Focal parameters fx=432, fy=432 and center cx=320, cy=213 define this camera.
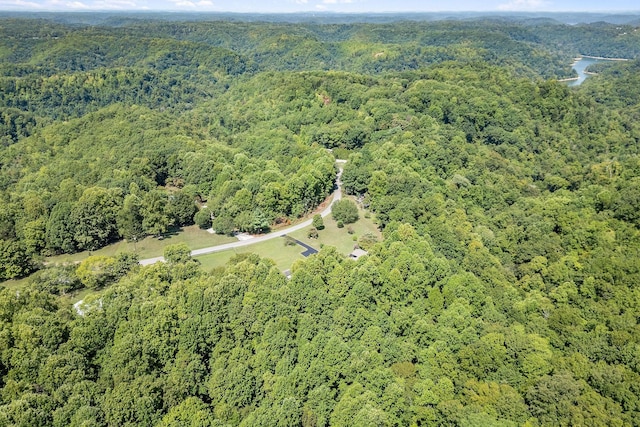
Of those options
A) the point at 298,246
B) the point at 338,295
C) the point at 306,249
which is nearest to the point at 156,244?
the point at 298,246

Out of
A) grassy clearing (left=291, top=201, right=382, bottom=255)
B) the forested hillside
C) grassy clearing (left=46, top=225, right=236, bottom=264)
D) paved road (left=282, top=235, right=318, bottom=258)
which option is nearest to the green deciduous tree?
grassy clearing (left=291, top=201, right=382, bottom=255)

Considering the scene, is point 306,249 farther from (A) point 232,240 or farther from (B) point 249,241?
(A) point 232,240

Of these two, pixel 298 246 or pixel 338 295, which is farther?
pixel 298 246

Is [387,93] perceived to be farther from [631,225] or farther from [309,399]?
[309,399]

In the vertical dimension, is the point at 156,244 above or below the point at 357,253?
below

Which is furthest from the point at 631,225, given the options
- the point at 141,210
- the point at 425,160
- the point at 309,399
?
the point at 141,210

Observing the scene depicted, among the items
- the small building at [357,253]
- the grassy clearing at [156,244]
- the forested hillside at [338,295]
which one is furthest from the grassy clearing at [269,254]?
the small building at [357,253]

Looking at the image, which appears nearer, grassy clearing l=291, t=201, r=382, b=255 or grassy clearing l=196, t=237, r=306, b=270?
grassy clearing l=196, t=237, r=306, b=270

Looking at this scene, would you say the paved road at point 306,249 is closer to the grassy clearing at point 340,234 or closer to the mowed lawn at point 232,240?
the mowed lawn at point 232,240

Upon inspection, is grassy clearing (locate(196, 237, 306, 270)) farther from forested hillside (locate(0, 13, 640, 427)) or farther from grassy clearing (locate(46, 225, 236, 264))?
forested hillside (locate(0, 13, 640, 427))
